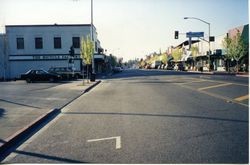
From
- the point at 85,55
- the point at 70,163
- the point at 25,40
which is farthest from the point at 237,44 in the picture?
the point at 70,163

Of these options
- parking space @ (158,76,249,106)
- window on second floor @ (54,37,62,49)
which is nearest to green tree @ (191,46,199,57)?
window on second floor @ (54,37,62,49)

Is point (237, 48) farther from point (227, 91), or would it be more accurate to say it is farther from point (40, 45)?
point (227, 91)

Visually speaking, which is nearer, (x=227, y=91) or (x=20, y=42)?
(x=227, y=91)

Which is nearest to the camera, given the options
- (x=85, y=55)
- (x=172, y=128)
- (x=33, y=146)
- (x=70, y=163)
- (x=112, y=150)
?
(x=70, y=163)

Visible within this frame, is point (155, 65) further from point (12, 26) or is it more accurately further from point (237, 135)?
point (237, 135)

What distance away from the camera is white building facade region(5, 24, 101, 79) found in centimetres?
6256

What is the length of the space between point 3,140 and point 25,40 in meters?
56.4

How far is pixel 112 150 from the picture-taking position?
307 inches

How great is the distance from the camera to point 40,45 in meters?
63.0

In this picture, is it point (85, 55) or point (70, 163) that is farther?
point (85, 55)

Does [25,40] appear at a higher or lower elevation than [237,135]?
higher

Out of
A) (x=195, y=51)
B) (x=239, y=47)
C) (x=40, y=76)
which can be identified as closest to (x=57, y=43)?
(x=40, y=76)

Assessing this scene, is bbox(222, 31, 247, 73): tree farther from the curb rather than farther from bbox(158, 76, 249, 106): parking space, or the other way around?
the curb

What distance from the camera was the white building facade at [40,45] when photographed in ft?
205
